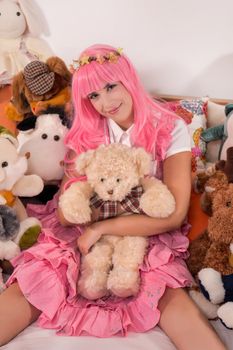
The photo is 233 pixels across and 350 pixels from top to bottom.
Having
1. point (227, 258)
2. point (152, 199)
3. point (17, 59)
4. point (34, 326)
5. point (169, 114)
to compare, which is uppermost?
point (17, 59)

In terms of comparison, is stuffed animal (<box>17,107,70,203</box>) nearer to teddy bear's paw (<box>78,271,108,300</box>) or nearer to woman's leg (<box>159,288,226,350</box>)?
teddy bear's paw (<box>78,271,108,300</box>)

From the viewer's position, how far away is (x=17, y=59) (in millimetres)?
1702

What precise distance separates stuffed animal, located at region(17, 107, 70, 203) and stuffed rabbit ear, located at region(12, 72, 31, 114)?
0.23 ft

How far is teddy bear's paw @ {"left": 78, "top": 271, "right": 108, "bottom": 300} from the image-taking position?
111 centimetres

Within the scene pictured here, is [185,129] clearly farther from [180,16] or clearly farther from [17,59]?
[17,59]

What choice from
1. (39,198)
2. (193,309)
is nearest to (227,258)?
(193,309)

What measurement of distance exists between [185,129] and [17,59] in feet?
2.47

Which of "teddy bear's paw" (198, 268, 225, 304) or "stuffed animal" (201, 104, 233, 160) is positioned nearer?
"teddy bear's paw" (198, 268, 225, 304)

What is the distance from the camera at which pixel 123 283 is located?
1.09m

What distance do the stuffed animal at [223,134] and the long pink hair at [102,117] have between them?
210 millimetres

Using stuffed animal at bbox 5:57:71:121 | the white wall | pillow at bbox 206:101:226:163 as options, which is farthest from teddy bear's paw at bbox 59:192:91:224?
the white wall

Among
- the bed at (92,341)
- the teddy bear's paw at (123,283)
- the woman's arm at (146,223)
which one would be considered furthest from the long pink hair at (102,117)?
the bed at (92,341)

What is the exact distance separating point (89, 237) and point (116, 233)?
68mm

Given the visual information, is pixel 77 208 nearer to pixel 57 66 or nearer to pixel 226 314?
pixel 226 314
